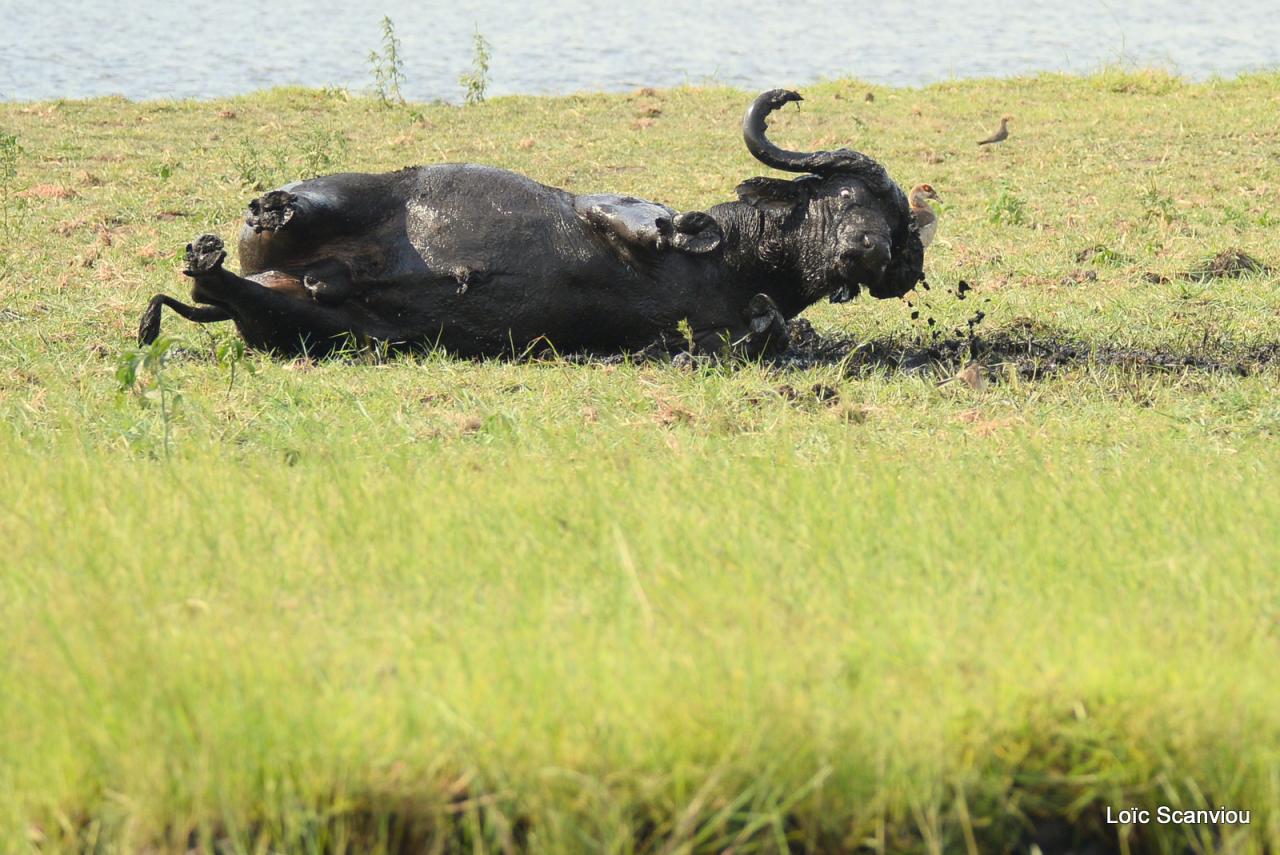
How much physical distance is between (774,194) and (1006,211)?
4927mm

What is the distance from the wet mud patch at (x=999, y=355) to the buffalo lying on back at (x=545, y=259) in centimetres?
33

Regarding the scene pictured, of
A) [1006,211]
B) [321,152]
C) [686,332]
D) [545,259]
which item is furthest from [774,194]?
[321,152]

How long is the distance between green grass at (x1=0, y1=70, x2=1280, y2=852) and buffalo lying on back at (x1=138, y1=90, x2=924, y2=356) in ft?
0.84

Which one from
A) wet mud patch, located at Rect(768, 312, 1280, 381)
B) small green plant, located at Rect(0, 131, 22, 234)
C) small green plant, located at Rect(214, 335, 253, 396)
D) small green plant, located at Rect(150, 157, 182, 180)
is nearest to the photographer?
small green plant, located at Rect(214, 335, 253, 396)

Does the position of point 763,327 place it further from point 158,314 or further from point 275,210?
point 158,314

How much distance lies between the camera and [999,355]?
23.3 feet

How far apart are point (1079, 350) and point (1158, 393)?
3.27ft

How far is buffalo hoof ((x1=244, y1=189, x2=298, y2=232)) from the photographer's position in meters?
6.43

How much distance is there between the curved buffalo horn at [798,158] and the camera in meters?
6.76

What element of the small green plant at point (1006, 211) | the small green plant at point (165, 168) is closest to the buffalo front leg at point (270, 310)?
the small green plant at point (1006, 211)

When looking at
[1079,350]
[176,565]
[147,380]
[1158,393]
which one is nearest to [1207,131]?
[1079,350]

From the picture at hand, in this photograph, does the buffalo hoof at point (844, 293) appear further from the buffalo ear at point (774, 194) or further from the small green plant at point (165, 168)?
the small green plant at point (165, 168)

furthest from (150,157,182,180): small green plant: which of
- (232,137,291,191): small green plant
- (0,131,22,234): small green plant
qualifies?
(0,131,22,234): small green plant

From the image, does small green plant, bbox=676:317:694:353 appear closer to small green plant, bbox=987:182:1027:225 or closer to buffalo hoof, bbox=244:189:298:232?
buffalo hoof, bbox=244:189:298:232
